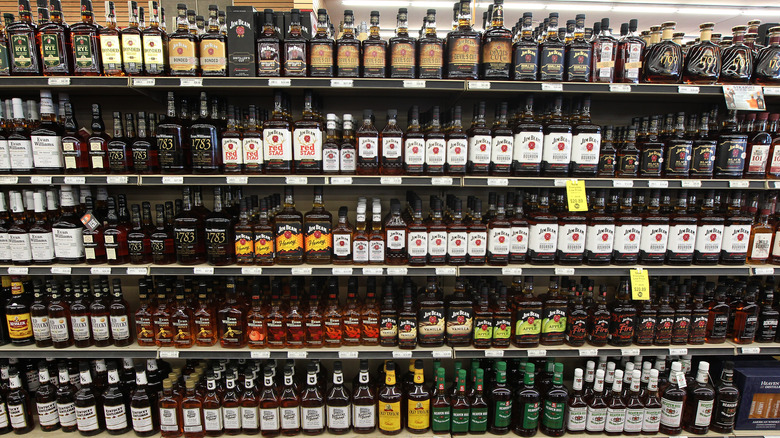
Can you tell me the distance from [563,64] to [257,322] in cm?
237

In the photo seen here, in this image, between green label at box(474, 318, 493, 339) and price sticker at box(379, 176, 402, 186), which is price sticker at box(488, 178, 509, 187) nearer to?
price sticker at box(379, 176, 402, 186)

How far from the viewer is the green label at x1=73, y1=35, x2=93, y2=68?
2.13 m

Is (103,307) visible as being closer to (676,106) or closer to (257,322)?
(257,322)

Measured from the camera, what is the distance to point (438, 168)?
2.26m

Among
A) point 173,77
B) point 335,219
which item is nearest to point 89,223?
point 173,77

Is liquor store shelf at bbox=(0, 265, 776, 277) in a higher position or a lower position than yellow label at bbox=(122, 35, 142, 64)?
lower

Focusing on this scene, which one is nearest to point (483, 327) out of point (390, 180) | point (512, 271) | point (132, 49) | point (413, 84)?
point (512, 271)

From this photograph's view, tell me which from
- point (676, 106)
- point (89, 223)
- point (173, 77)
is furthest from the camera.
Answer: point (676, 106)

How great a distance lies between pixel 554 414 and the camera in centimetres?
236

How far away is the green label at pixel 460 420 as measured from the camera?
7.76 feet

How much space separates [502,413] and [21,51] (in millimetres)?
3489

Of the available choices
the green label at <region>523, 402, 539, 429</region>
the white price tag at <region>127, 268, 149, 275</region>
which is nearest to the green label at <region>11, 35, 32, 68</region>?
the white price tag at <region>127, 268, 149, 275</region>

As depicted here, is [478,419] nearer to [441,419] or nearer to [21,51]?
[441,419]

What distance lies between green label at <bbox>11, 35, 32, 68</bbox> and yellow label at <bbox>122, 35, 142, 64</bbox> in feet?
1.67
